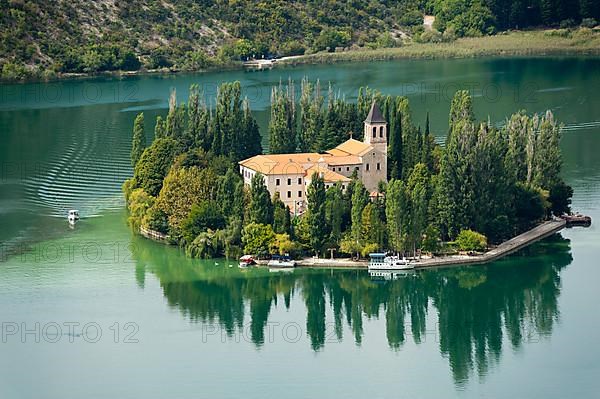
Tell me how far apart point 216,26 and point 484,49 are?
16.4m

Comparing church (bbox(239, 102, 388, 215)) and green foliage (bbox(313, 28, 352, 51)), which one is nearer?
church (bbox(239, 102, 388, 215))

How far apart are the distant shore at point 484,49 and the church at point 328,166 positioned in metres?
45.0

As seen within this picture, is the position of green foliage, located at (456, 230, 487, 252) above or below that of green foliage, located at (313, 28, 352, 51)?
below

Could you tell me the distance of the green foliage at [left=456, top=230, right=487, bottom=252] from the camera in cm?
5347

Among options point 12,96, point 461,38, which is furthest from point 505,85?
point 12,96

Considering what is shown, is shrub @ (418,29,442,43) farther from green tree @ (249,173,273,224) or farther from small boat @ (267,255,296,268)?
small boat @ (267,255,296,268)

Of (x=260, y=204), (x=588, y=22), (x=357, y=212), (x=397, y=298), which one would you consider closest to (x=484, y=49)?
(x=588, y=22)

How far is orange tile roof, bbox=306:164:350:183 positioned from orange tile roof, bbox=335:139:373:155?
150 centimetres

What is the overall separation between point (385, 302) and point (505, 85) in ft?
140

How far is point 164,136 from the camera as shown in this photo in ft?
203

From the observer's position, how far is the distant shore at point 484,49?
10425 centimetres

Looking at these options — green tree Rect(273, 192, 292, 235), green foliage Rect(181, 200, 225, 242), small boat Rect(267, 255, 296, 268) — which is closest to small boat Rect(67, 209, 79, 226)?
green foliage Rect(181, 200, 225, 242)

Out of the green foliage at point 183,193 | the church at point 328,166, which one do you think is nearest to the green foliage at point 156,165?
the green foliage at point 183,193

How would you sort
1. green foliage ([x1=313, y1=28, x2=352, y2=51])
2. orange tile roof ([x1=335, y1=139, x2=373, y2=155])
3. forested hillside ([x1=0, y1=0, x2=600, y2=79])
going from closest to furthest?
orange tile roof ([x1=335, y1=139, x2=373, y2=155]) < forested hillside ([x1=0, y1=0, x2=600, y2=79]) < green foliage ([x1=313, y1=28, x2=352, y2=51])
